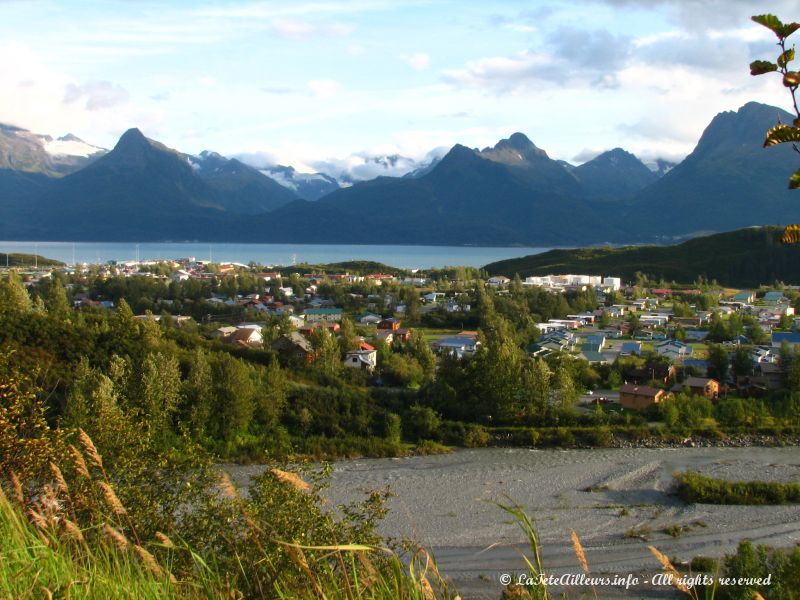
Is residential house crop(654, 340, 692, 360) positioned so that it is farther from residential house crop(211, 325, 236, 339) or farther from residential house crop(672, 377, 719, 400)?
residential house crop(211, 325, 236, 339)

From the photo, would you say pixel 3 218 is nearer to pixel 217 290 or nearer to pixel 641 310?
pixel 217 290

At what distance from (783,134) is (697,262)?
6160 centimetres

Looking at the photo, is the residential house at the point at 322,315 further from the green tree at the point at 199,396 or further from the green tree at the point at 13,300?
the green tree at the point at 199,396

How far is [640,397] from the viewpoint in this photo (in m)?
18.7

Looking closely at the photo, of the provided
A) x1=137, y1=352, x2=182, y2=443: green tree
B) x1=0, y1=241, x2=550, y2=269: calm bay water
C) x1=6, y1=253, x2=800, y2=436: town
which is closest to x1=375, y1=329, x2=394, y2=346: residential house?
x1=6, y1=253, x2=800, y2=436: town

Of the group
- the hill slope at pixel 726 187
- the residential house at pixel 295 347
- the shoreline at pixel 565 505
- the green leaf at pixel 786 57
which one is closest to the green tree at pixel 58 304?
the residential house at pixel 295 347

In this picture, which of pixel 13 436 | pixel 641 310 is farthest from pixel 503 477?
pixel 641 310

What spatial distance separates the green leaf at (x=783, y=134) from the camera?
1657 millimetres

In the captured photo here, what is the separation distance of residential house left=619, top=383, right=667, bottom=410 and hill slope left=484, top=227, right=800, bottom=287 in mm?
38841

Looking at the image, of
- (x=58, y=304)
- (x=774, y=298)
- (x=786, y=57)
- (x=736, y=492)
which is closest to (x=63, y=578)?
(x=786, y=57)

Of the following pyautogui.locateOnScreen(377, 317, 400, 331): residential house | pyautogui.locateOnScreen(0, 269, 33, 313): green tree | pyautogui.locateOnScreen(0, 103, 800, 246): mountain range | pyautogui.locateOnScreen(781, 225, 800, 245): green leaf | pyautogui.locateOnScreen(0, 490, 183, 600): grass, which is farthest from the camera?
pyautogui.locateOnScreen(0, 103, 800, 246): mountain range

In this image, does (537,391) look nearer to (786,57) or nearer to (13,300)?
(13,300)

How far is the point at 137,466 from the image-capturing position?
5609mm

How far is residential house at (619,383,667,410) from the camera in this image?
731 inches
